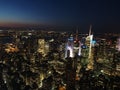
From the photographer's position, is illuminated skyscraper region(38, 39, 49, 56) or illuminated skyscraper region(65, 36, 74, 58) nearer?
illuminated skyscraper region(65, 36, 74, 58)

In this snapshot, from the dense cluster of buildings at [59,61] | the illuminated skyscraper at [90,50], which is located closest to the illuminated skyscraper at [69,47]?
the dense cluster of buildings at [59,61]

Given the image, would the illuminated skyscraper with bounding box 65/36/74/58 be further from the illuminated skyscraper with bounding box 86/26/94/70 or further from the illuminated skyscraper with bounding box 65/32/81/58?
the illuminated skyscraper with bounding box 86/26/94/70

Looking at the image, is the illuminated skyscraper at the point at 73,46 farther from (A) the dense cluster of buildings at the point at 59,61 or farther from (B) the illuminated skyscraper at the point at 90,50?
(B) the illuminated skyscraper at the point at 90,50

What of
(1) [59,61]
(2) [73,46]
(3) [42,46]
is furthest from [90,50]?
(3) [42,46]

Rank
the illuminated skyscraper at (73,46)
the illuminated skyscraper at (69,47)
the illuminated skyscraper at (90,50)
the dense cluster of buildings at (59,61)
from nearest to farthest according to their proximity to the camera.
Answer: the dense cluster of buildings at (59,61) < the illuminated skyscraper at (90,50) < the illuminated skyscraper at (69,47) < the illuminated skyscraper at (73,46)

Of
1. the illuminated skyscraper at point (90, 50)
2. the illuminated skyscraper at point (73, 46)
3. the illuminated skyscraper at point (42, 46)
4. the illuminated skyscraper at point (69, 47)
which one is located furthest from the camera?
the illuminated skyscraper at point (42, 46)

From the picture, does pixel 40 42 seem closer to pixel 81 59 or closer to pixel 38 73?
pixel 81 59

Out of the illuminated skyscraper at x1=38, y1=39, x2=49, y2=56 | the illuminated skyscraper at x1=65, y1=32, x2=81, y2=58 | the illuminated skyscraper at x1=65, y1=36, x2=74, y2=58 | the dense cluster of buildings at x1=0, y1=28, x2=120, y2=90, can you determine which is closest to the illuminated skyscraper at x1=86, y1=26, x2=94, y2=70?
the dense cluster of buildings at x1=0, y1=28, x2=120, y2=90

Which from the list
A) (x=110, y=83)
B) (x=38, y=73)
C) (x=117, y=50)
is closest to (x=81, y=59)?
(x=117, y=50)

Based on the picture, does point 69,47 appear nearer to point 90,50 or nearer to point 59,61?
point 90,50
